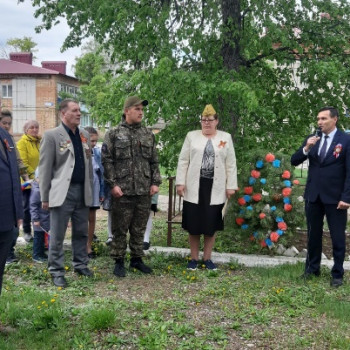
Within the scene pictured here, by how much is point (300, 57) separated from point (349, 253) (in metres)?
2.95

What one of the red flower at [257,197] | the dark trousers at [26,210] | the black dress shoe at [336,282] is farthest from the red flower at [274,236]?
the dark trousers at [26,210]

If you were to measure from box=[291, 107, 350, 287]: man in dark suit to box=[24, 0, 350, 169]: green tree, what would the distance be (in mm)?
1236

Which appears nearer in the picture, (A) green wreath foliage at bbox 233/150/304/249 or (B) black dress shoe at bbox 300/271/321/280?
(B) black dress shoe at bbox 300/271/321/280

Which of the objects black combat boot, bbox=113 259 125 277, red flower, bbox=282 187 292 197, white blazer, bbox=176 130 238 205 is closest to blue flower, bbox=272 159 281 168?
red flower, bbox=282 187 292 197

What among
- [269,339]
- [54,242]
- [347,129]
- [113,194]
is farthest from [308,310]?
[347,129]

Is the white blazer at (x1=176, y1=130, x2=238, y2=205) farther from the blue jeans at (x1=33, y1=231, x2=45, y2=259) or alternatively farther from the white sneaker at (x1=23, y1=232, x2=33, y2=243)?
the white sneaker at (x1=23, y1=232, x2=33, y2=243)

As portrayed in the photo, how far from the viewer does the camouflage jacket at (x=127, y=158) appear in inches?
206

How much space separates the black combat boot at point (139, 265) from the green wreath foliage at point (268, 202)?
1.49 m

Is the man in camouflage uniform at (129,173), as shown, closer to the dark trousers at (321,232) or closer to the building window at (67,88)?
the dark trousers at (321,232)

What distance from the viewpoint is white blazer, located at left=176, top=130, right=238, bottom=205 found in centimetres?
553

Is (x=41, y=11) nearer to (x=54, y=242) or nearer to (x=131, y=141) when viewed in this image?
(x=131, y=141)

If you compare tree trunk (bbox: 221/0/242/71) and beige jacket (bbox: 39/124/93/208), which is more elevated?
tree trunk (bbox: 221/0/242/71)

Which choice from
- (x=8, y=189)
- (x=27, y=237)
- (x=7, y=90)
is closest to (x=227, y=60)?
(x=27, y=237)

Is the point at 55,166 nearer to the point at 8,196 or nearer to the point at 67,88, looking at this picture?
the point at 8,196
